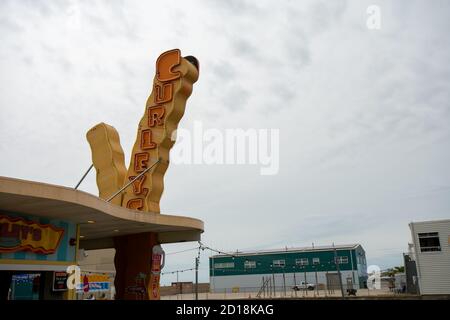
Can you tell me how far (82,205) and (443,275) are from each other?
35.6 metres

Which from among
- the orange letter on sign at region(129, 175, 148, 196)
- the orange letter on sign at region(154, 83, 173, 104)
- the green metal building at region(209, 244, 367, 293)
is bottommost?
the green metal building at region(209, 244, 367, 293)

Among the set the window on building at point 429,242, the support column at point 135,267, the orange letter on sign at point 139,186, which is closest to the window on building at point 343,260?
the window on building at point 429,242

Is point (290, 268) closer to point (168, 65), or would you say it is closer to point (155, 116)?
point (155, 116)

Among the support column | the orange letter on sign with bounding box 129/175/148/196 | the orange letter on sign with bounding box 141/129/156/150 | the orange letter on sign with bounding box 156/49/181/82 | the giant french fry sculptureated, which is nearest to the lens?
the support column

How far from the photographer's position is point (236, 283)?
2776 inches

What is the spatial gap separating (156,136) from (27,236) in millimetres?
11336

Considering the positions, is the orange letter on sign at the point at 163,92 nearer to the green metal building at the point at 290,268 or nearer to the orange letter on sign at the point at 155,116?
the orange letter on sign at the point at 155,116

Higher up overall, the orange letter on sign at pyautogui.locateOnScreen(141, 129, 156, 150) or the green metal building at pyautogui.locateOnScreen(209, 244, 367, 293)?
the orange letter on sign at pyautogui.locateOnScreen(141, 129, 156, 150)

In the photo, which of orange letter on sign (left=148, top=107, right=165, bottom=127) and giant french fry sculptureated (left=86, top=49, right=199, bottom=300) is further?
orange letter on sign (left=148, top=107, right=165, bottom=127)

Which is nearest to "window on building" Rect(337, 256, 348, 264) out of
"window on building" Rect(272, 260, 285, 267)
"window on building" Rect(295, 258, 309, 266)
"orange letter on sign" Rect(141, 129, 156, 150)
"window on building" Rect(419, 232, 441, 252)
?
"window on building" Rect(295, 258, 309, 266)

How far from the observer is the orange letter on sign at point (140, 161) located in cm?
2609

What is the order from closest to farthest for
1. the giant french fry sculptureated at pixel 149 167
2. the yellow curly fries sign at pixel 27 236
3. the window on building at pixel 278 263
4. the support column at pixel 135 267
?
the yellow curly fries sign at pixel 27 236, the support column at pixel 135 267, the giant french fry sculptureated at pixel 149 167, the window on building at pixel 278 263

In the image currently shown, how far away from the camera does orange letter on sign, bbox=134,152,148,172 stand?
26.1 metres

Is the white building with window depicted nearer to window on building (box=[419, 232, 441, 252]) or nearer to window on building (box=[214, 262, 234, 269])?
window on building (box=[419, 232, 441, 252])
